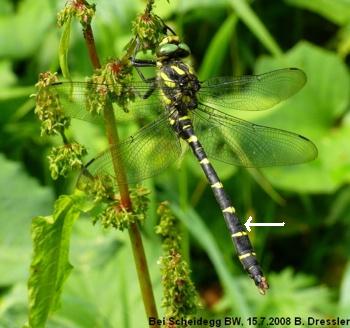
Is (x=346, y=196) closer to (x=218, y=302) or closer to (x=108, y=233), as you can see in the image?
(x=218, y=302)

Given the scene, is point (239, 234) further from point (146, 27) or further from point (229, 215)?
point (146, 27)

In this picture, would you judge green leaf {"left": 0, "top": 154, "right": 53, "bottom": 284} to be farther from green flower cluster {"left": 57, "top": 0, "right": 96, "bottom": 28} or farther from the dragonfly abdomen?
green flower cluster {"left": 57, "top": 0, "right": 96, "bottom": 28}

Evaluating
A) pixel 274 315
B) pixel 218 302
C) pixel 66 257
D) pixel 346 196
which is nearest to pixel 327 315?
pixel 274 315

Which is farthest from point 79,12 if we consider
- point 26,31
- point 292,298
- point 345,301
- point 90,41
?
point 26,31

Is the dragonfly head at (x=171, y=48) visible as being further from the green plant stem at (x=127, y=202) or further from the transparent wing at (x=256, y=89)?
the green plant stem at (x=127, y=202)

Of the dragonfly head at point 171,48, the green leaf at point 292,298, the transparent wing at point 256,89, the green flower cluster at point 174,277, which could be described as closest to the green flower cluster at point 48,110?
the green flower cluster at point 174,277

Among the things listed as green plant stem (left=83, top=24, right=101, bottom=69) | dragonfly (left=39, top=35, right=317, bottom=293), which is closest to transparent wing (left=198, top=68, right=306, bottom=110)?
dragonfly (left=39, top=35, right=317, bottom=293)

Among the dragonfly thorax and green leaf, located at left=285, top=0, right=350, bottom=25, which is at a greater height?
green leaf, located at left=285, top=0, right=350, bottom=25

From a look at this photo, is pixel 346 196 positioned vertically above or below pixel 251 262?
above
